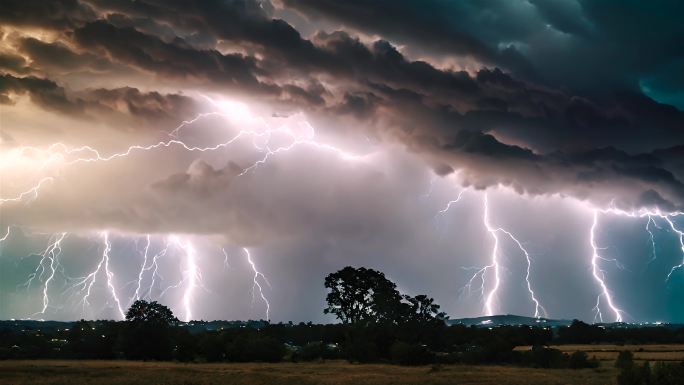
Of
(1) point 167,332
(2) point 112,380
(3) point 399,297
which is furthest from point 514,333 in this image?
(2) point 112,380

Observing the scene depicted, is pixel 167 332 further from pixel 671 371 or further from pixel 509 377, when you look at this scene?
pixel 671 371

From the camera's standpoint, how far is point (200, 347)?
61.1m

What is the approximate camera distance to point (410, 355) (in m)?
56.6

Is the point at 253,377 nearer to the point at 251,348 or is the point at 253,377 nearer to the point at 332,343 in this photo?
the point at 251,348

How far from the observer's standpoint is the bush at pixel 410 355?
185ft

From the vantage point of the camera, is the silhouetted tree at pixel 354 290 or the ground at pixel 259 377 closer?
the ground at pixel 259 377

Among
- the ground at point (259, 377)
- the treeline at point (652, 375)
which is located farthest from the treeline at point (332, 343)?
the treeline at point (652, 375)

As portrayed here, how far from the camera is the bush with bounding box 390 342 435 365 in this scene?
56.3 meters

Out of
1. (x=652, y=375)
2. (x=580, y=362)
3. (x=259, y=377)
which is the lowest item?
(x=259, y=377)

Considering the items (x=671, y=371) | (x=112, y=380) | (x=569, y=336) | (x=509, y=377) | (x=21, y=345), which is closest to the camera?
(x=671, y=371)

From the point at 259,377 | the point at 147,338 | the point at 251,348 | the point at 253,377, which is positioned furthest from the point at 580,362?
the point at 147,338

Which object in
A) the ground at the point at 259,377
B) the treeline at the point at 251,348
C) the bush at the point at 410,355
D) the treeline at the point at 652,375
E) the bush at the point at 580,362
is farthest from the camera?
the treeline at the point at 251,348

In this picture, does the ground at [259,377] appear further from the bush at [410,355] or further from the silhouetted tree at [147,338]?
the silhouetted tree at [147,338]

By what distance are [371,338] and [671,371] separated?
1400 inches
